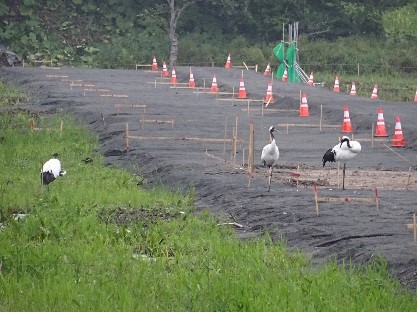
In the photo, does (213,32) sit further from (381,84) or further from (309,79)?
(309,79)

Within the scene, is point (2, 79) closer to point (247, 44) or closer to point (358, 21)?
point (247, 44)

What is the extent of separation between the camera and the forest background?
56.4m

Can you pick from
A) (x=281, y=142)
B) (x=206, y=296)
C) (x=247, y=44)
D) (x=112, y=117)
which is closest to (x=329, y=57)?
(x=247, y=44)

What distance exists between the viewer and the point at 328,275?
12.1 metres

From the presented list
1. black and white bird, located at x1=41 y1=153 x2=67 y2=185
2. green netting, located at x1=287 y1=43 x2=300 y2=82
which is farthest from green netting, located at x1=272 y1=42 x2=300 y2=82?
black and white bird, located at x1=41 y1=153 x2=67 y2=185

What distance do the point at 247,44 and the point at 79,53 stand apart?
851 centimetres

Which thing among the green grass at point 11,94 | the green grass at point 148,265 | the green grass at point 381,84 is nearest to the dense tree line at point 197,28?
the green grass at point 381,84

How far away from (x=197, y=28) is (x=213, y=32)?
83cm

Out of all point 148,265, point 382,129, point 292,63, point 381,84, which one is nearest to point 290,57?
point 292,63

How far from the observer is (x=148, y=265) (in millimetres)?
13203

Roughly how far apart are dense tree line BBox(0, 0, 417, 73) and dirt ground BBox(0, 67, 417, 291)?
1044 centimetres

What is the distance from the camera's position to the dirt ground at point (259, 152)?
14828 mm

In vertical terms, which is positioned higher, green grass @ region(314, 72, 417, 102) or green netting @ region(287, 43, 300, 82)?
green netting @ region(287, 43, 300, 82)

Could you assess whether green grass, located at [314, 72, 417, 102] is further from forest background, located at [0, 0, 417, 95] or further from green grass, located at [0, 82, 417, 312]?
green grass, located at [0, 82, 417, 312]
